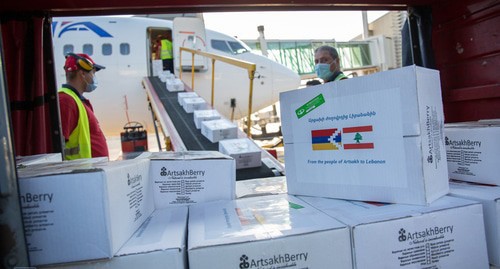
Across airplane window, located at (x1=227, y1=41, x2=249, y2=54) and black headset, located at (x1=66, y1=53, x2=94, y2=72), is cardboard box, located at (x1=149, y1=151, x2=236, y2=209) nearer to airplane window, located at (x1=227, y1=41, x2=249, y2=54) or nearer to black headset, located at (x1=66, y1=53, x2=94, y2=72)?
black headset, located at (x1=66, y1=53, x2=94, y2=72)

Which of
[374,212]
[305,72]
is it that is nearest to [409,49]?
[374,212]

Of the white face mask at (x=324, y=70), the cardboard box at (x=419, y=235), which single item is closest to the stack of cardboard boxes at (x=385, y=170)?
the cardboard box at (x=419, y=235)

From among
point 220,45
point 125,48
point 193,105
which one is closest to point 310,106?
point 193,105

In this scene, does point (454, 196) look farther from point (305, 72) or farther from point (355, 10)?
point (305, 72)

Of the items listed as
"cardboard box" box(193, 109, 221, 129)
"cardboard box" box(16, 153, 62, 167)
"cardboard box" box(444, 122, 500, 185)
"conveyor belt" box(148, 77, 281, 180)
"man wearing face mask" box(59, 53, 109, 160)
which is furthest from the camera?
"cardboard box" box(193, 109, 221, 129)

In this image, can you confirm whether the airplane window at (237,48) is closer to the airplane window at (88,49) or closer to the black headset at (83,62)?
the airplane window at (88,49)

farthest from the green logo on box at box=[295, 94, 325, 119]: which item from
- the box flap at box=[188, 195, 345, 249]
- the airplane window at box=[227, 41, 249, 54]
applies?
the airplane window at box=[227, 41, 249, 54]

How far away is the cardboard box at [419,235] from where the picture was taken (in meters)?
1.11

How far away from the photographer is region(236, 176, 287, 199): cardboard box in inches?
68.5

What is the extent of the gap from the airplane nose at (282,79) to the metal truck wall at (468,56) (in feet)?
22.1

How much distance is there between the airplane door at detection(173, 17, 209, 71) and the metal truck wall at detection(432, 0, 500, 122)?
6.28 meters

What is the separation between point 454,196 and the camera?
4.49ft

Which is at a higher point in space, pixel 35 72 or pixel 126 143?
pixel 35 72

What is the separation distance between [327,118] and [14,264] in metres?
1.19
